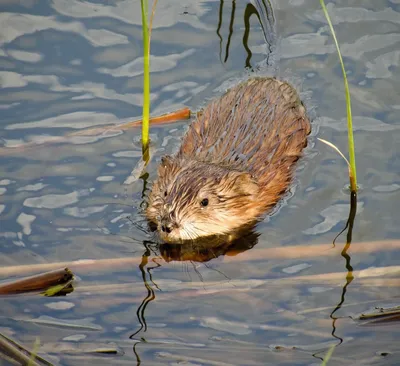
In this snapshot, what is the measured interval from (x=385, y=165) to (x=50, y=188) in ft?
9.48

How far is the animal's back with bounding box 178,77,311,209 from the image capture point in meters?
7.80

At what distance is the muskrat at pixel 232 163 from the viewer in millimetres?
7312

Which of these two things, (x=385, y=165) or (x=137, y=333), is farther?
(x=385, y=165)

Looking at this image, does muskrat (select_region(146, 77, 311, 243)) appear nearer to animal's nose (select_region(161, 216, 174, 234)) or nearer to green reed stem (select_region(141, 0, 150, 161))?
animal's nose (select_region(161, 216, 174, 234))

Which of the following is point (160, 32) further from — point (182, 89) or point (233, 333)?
point (233, 333)

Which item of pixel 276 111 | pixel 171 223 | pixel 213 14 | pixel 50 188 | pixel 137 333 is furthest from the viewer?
pixel 213 14

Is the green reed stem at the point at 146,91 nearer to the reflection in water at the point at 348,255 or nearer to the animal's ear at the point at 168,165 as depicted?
the animal's ear at the point at 168,165

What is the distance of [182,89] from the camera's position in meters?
8.78

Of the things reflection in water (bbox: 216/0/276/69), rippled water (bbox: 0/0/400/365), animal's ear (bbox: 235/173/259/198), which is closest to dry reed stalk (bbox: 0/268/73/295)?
rippled water (bbox: 0/0/400/365)

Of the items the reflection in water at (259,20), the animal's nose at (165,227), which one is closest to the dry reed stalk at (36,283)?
the animal's nose at (165,227)

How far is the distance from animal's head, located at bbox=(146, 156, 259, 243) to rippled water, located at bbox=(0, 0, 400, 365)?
7.5 inches

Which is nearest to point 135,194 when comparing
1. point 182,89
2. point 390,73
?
point 182,89

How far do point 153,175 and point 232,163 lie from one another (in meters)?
0.73

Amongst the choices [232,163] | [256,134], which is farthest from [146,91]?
[256,134]
